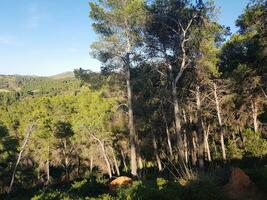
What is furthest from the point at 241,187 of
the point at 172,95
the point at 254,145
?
the point at 254,145

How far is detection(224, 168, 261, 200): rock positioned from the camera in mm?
9352

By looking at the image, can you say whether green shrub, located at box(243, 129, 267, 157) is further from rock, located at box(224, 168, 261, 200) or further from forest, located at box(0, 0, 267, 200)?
rock, located at box(224, 168, 261, 200)

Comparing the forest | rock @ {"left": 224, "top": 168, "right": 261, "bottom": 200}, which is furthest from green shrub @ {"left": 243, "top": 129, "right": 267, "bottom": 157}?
rock @ {"left": 224, "top": 168, "right": 261, "bottom": 200}

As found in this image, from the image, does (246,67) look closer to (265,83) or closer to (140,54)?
(265,83)

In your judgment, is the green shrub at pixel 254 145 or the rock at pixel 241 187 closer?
the rock at pixel 241 187

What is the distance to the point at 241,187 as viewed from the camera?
952 cm

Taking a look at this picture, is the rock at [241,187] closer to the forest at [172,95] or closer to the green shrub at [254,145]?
the forest at [172,95]

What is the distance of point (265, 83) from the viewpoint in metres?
23.4

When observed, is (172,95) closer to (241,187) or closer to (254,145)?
(241,187)

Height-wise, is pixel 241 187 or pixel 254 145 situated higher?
pixel 254 145

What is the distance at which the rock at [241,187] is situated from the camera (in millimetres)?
9352

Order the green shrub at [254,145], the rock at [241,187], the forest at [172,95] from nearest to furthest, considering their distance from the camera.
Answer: the rock at [241,187] < the forest at [172,95] < the green shrub at [254,145]

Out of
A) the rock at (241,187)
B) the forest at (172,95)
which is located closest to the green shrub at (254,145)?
the forest at (172,95)

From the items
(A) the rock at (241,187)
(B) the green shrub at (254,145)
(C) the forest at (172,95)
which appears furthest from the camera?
(B) the green shrub at (254,145)
